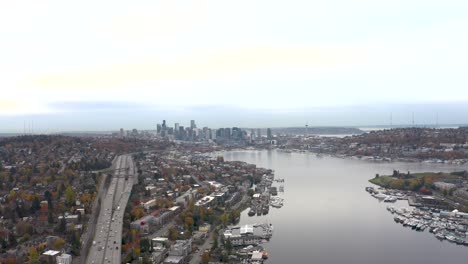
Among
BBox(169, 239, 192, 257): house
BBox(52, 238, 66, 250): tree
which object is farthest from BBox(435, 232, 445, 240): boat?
BBox(52, 238, 66, 250): tree

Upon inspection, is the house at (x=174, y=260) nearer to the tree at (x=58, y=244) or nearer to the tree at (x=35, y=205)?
the tree at (x=58, y=244)

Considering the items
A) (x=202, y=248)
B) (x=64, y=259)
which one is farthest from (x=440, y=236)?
(x=64, y=259)

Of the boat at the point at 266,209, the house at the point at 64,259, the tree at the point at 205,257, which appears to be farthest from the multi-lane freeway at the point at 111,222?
the boat at the point at 266,209

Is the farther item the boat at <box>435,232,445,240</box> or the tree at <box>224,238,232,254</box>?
the boat at <box>435,232,445,240</box>

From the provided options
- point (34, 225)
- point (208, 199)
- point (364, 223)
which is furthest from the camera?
point (208, 199)

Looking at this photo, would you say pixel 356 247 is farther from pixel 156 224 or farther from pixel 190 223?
pixel 156 224

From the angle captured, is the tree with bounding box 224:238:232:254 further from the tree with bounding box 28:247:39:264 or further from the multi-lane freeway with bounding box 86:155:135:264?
the tree with bounding box 28:247:39:264

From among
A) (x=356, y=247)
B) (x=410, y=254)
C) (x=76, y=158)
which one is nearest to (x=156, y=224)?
(x=356, y=247)
